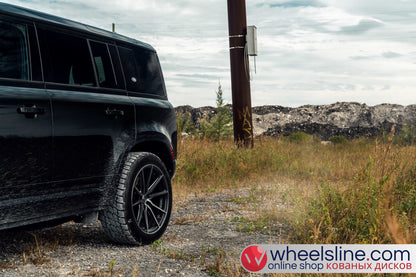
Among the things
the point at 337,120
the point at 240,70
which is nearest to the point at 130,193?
the point at 240,70

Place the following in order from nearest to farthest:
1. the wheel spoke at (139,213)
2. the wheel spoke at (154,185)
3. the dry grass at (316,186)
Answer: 1. the dry grass at (316,186)
2. the wheel spoke at (139,213)
3. the wheel spoke at (154,185)

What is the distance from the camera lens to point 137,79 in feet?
A: 16.5

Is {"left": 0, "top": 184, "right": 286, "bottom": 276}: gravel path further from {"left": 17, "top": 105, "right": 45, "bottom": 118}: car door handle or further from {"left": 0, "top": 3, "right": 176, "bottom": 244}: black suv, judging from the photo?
{"left": 17, "top": 105, "right": 45, "bottom": 118}: car door handle

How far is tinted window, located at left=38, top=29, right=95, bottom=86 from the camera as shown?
13.0ft

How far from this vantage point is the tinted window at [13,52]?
3598 millimetres

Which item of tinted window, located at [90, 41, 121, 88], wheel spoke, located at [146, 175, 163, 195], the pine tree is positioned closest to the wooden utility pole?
the pine tree

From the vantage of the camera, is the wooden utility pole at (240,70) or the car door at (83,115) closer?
the car door at (83,115)

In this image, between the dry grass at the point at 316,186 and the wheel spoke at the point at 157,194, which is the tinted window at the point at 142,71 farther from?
the dry grass at the point at 316,186

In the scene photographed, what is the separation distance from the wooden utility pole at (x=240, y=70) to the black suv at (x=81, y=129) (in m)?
→ 5.75

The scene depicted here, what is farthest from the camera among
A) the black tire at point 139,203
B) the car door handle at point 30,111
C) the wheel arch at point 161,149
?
the wheel arch at point 161,149

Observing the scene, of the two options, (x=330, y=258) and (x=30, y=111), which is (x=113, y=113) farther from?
(x=330, y=258)

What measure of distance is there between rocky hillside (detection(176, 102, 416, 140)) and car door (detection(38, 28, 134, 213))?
516 inches

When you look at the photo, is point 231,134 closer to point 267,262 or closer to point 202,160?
point 202,160

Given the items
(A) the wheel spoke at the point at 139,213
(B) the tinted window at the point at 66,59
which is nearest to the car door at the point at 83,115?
(B) the tinted window at the point at 66,59
